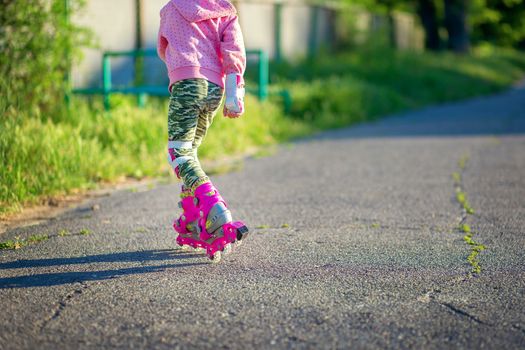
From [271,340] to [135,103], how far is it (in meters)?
8.06

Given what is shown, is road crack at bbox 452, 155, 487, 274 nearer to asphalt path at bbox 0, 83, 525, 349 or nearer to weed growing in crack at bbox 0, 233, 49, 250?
asphalt path at bbox 0, 83, 525, 349

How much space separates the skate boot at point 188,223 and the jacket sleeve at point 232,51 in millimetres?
759

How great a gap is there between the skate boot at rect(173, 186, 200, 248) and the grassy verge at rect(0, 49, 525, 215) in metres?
1.62

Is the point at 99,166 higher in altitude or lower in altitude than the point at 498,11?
lower

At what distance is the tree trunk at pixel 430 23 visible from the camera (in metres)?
37.6

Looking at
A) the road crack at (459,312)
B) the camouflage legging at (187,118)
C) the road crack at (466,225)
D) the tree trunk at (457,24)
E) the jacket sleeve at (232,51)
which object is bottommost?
the road crack at (466,225)

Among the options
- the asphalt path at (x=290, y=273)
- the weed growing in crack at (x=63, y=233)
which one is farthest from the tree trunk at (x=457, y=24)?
the weed growing in crack at (x=63, y=233)

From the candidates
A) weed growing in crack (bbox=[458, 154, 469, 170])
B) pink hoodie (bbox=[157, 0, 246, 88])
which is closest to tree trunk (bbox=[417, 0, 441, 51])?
weed growing in crack (bbox=[458, 154, 469, 170])

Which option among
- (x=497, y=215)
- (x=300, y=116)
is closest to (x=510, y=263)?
(x=497, y=215)

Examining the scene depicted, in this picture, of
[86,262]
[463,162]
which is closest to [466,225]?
[86,262]

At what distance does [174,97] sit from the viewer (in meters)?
4.30

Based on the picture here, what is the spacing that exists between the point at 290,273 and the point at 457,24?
32.7m

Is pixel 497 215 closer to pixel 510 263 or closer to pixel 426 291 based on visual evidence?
pixel 510 263

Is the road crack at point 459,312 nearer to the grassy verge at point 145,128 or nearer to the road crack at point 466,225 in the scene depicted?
the road crack at point 466,225
